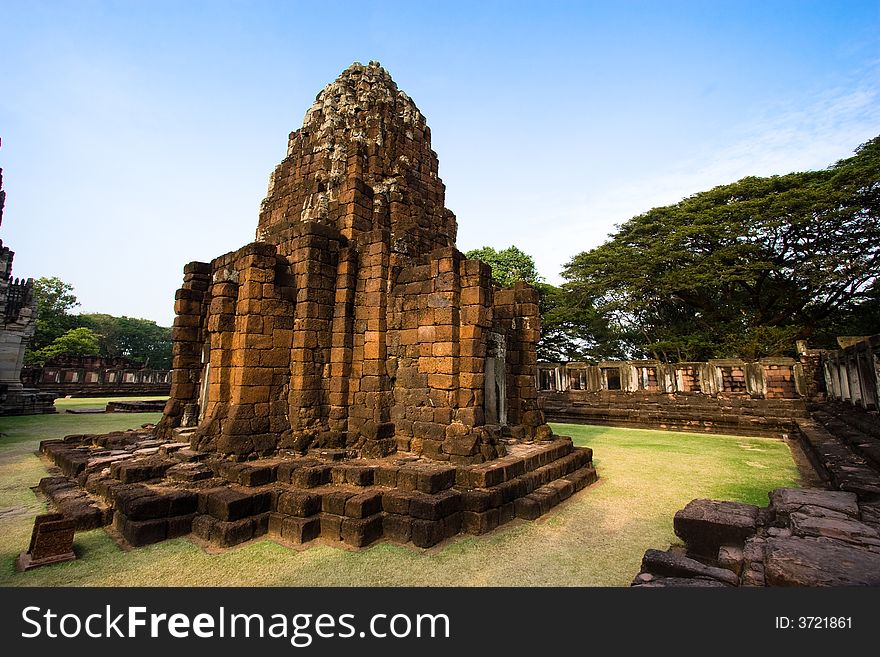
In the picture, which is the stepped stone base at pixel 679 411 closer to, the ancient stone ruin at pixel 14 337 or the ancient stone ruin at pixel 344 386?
the ancient stone ruin at pixel 344 386

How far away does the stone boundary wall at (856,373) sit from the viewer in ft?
25.7

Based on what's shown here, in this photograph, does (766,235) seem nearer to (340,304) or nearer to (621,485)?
(621,485)

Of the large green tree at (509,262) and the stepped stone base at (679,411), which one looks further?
the large green tree at (509,262)

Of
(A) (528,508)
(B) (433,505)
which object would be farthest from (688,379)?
(B) (433,505)

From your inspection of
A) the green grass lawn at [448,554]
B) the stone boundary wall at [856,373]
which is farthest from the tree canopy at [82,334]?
the stone boundary wall at [856,373]

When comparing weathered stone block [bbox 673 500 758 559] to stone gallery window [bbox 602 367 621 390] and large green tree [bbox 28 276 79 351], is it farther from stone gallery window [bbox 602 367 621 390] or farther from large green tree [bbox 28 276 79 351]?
large green tree [bbox 28 276 79 351]

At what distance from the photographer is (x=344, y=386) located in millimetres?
6586

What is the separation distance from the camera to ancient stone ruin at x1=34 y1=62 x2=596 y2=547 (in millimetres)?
4477

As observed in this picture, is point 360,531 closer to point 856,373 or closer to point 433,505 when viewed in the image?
point 433,505

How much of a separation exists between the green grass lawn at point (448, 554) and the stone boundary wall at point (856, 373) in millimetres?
3380

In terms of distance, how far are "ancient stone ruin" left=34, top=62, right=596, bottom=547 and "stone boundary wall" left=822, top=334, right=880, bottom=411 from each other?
6053 millimetres

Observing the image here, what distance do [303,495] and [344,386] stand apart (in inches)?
90.2
